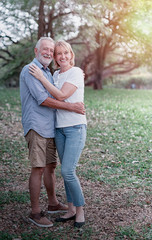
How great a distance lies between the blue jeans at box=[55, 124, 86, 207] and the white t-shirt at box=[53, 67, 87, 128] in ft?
0.21

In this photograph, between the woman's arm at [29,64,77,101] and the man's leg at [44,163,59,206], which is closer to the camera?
the woman's arm at [29,64,77,101]

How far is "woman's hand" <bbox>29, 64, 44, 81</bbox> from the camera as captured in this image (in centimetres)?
326

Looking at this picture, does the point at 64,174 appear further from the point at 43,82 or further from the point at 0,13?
the point at 0,13

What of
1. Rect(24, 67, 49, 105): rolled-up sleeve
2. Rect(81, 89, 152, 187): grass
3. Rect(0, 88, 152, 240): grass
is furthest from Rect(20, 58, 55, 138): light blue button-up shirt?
Rect(81, 89, 152, 187): grass

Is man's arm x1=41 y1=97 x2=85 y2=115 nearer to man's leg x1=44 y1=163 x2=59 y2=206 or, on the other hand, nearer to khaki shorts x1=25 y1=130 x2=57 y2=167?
khaki shorts x1=25 y1=130 x2=57 y2=167

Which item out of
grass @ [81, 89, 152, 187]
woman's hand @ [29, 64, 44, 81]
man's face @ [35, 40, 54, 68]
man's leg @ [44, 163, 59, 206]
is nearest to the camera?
woman's hand @ [29, 64, 44, 81]

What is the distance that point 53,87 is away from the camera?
129 inches

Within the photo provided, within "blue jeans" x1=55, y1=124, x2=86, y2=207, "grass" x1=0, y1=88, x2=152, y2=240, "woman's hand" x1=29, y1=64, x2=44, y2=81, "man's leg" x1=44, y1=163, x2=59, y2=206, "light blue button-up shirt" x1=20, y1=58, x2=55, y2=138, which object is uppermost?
"woman's hand" x1=29, y1=64, x2=44, y2=81

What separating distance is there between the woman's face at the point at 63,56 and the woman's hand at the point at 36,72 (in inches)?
11.0

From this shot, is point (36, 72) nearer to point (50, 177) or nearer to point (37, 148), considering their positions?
point (37, 148)

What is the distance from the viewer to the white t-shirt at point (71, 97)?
3328 mm

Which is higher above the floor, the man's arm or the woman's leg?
the man's arm

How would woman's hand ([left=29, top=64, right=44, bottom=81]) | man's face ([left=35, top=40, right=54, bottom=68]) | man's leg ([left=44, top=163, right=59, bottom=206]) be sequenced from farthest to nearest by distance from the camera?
man's leg ([left=44, top=163, right=59, bottom=206]) → man's face ([left=35, top=40, right=54, bottom=68]) → woman's hand ([left=29, top=64, right=44, bottom=81])

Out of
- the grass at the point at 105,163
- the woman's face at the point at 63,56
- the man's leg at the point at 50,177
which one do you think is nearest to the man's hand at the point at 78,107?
the woman's face at the point at 63,56
